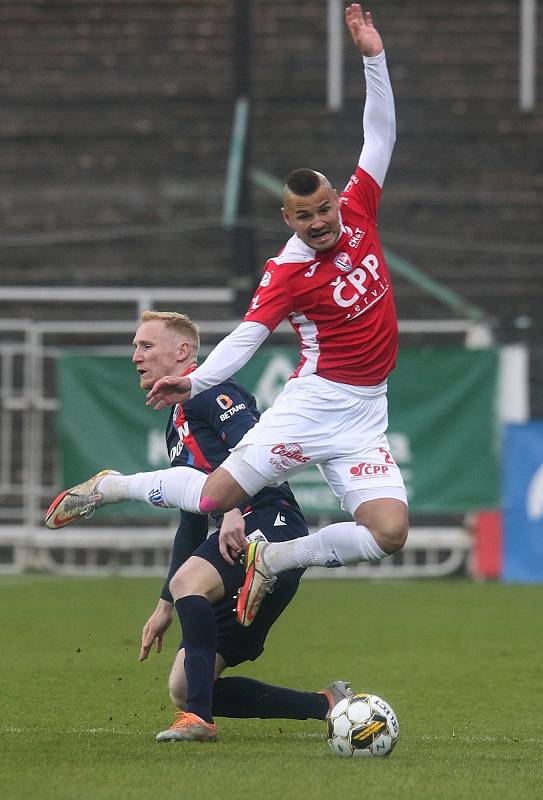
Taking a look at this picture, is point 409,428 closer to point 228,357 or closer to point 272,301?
point 272,301

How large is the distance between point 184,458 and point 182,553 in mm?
393

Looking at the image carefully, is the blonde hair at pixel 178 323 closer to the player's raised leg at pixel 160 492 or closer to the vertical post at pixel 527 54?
the player's raised leg at pixel 160 492

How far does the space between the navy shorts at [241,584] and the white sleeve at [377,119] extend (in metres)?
1.48

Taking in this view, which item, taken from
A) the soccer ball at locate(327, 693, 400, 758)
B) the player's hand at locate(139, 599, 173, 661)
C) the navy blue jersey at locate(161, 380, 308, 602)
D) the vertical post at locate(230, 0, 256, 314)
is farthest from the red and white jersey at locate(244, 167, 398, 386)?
the vertical post at locate(230, 0, 256, 314)

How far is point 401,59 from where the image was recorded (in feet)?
56.6

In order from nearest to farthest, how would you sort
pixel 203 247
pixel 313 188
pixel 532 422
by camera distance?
pixel 313 188 < pixel 532 422 < pixel 203 247

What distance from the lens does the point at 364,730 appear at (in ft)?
19.0

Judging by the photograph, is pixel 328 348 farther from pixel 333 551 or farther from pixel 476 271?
pixel 476 271

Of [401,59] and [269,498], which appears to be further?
[401,59]

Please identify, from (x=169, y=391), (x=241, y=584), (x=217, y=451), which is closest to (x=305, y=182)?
(x=169, y=391)

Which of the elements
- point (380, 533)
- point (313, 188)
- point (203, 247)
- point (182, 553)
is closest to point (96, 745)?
point (182, 553)

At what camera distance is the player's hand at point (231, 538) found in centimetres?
611

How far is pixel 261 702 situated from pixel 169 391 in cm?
130

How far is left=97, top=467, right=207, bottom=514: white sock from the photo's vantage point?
646cm
